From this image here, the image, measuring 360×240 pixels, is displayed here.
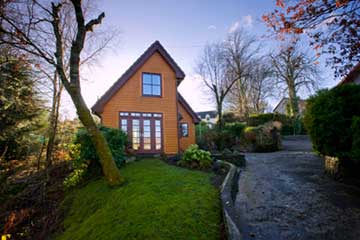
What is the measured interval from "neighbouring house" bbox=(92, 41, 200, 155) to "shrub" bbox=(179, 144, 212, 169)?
3.83 m

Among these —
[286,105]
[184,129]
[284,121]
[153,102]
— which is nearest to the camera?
[153,102]

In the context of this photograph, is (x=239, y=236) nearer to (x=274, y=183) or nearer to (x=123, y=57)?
(x=274, y=183)

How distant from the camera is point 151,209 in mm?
4062

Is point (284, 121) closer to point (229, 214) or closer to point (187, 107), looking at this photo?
point (187, 107)

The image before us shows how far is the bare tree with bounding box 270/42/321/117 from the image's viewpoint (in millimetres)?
20016

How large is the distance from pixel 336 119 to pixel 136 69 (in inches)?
372

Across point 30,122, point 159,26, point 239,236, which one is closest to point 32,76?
point 30,122

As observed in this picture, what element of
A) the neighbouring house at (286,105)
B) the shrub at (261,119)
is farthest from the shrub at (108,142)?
the shrub at (261,119)

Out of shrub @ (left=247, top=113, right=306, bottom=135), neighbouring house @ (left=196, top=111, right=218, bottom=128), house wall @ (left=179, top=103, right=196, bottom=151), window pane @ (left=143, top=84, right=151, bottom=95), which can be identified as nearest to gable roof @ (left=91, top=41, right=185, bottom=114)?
window pane @ (left=143, top=84, right=151, bottom=95)

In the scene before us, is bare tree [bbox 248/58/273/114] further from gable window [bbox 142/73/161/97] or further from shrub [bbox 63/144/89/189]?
shrub [bbox 63/144/89/189]

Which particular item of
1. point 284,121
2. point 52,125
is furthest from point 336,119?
point 284,121

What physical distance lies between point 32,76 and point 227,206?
12.7 meters

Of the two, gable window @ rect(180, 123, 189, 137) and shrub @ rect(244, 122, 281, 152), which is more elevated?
gable window @ rect(180, 123, 189, 137)

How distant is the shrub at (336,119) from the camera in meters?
4.77
